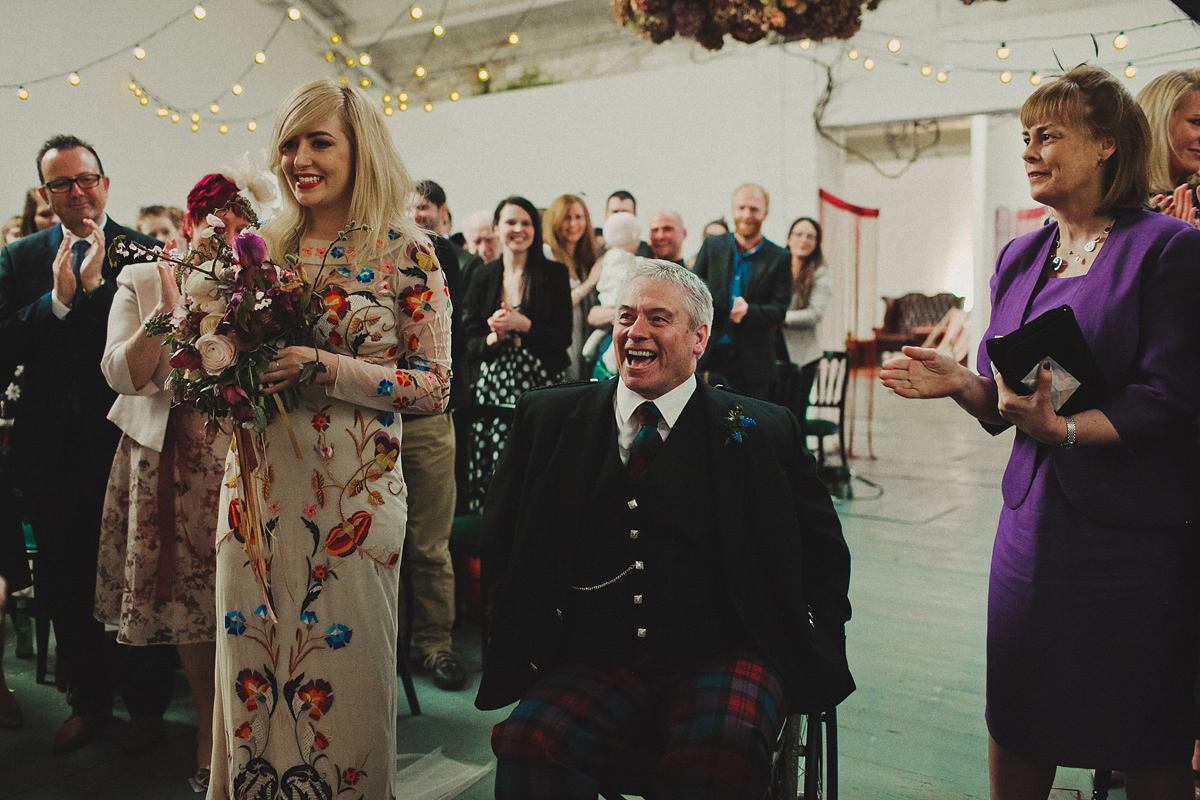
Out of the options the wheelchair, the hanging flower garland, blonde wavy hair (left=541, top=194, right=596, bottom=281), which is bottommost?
the wheelchair

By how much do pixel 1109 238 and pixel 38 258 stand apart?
9.81ft

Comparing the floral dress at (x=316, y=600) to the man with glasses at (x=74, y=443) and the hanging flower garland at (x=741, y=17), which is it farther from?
the hanging flower garland at (x=741, y=17)

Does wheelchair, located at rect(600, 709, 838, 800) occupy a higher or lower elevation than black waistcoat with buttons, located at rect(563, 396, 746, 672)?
lower

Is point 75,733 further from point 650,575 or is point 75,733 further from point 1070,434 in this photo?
point 1070,434

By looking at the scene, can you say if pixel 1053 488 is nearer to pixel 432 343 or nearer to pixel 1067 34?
pixel 432 343

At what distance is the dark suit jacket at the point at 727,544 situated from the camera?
5.72ft

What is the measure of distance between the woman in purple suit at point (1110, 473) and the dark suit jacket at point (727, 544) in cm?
31

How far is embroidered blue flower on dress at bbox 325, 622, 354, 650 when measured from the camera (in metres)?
1.80

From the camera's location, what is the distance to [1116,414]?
1.62 meters

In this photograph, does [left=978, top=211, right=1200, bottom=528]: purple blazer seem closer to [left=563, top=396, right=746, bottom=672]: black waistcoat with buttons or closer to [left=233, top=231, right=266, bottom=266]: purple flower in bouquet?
[left=563, top=396, right=746, bottom=672]: black waistcoat with buttons

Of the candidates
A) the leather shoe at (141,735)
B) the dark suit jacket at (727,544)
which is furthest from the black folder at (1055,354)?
the leather shoe at (141,735)

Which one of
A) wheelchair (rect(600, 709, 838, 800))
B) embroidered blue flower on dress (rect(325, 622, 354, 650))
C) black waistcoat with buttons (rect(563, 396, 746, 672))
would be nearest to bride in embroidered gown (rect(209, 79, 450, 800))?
embroidered blue flower on dress (rect(325, 622, 354, 650))

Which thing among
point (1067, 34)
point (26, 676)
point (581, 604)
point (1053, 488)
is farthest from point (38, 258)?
point (1067, 34)

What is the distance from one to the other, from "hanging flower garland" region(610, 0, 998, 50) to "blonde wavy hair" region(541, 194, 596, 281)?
1184 millimetres
